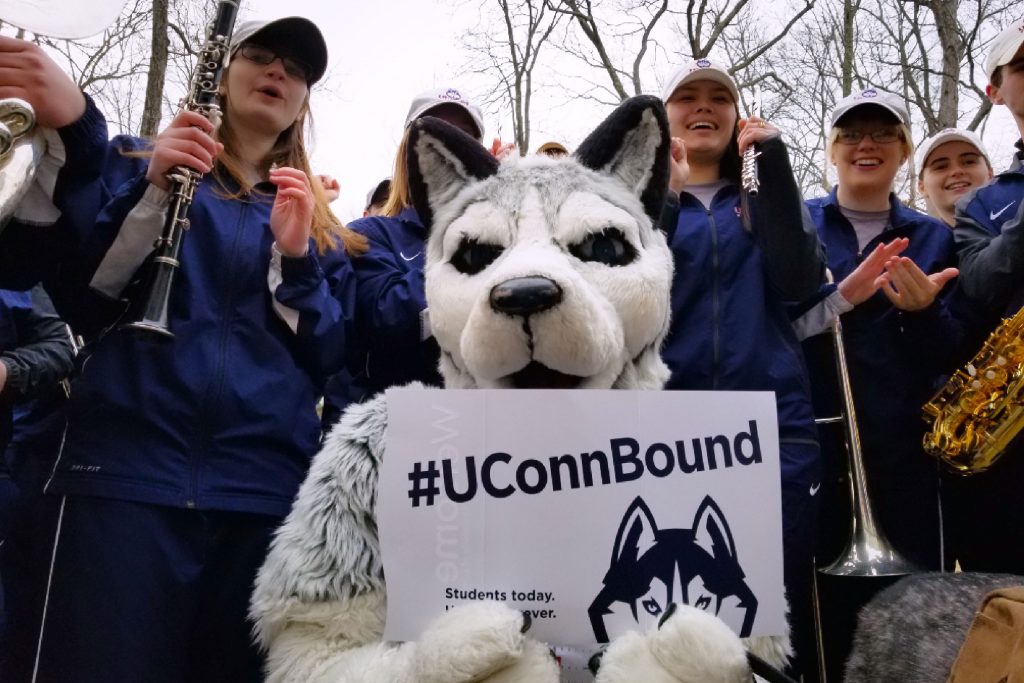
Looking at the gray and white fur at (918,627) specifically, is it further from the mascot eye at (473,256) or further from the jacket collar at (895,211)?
the jacket collar at (895,211)

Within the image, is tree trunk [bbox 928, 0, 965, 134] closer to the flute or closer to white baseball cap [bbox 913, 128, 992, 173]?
white baseball cap [bbox 913, 128, 992, 173]

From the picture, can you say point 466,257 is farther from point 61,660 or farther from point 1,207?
point 61,660

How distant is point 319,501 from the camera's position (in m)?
1.74

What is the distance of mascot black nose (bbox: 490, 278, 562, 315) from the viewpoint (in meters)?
1.57

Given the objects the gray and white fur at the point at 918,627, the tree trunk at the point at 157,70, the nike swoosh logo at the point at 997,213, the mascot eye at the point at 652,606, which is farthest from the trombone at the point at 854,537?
the tree trunk at the point at 157,70

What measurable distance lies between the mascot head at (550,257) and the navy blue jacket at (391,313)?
1.36 feet

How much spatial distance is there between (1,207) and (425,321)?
106cm

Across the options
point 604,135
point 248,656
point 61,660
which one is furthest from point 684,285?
point 61,660

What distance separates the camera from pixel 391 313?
2.40 metres

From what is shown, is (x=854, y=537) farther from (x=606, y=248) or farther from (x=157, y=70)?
Result: (x=157, y=70)

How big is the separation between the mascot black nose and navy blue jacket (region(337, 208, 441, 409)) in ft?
2.26

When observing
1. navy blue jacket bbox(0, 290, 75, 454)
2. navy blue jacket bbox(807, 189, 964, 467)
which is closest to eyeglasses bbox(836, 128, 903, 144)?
navy blue jacket bbox(807, 189, 964, 467)

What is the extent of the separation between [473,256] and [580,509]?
667 mm

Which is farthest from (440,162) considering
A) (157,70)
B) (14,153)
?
(157,70)
